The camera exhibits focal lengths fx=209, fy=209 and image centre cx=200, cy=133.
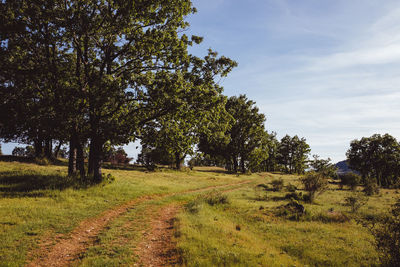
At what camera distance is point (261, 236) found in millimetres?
10281

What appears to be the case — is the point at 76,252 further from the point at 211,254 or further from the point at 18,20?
the point at 18,20

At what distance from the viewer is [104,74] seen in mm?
17172

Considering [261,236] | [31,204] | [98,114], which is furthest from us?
[98,114]

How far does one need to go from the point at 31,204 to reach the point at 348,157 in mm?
85348

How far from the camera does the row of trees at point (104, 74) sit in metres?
16.2

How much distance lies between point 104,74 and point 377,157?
8133 centimetres

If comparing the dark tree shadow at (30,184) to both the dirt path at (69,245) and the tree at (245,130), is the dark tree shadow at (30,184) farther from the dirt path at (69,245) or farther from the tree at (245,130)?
the tree at (245,130)

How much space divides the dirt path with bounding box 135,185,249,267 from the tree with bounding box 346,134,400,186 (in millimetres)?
73202

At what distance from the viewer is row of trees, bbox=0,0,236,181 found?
1617 cm

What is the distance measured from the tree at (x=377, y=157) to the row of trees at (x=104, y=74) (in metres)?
69.6

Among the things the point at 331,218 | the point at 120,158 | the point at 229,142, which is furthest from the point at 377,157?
the point at 120,158

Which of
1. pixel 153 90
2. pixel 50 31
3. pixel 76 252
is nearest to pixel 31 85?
pixel 50 31

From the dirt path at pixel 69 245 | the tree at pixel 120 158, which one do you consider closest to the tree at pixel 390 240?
the dirt path at pixel 69 245

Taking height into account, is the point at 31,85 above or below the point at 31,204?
above
